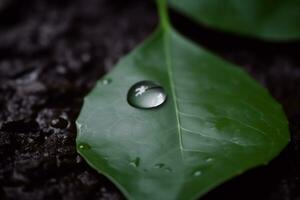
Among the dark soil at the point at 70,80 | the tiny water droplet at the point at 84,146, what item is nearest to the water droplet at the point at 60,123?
the dark soil at the point at 70,80

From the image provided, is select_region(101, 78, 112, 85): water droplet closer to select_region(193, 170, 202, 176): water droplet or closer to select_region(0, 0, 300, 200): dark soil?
select_region(0, 0, 300, 200): dark soil

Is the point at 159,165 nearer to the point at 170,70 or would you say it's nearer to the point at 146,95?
the point at 146,95

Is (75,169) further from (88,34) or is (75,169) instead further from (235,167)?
(88,34)

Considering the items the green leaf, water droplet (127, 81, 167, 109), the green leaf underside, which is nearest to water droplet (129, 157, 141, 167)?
the green leaf underside

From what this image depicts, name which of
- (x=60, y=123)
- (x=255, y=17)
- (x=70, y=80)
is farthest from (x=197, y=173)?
(x=255, y=17)

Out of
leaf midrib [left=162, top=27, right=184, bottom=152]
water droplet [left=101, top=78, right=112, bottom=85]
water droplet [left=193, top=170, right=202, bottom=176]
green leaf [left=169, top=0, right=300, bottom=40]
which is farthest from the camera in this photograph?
green leaf [left=169, top=0, right=300, bottom=40]

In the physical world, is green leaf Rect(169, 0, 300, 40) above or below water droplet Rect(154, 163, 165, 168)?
above
